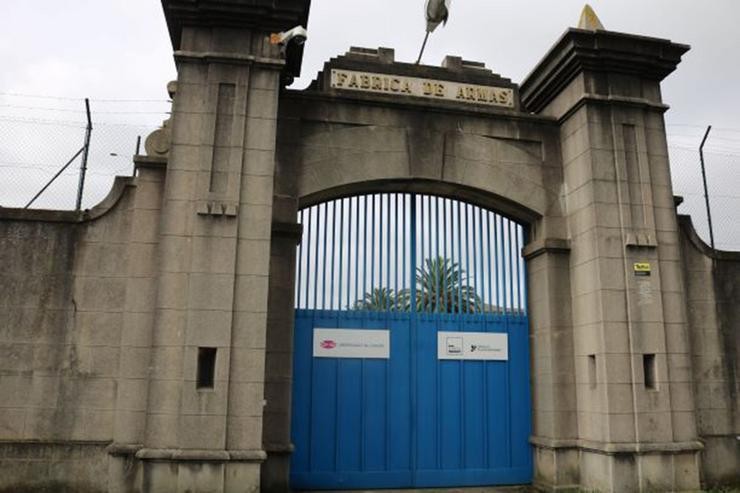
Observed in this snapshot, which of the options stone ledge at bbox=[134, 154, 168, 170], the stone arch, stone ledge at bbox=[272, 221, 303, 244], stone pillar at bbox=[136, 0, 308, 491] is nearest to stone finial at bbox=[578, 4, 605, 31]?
the stone arch

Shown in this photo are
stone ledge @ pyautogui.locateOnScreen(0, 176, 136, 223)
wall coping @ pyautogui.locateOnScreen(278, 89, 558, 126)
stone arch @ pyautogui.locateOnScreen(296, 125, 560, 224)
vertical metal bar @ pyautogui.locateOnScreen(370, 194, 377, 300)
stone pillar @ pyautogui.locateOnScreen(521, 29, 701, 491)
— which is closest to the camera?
stone ledge @ pyautogui.locateOnScreen(0, 176, 136, 223)

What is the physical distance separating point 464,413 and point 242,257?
4272mm

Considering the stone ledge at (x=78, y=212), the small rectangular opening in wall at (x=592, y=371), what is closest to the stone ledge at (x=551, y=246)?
the small rectangular opening in wall at (x=592, y=371)

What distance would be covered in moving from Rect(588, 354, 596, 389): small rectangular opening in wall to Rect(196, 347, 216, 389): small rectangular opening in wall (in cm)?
539

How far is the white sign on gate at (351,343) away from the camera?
9547mm

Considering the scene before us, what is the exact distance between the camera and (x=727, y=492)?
29.9 ft

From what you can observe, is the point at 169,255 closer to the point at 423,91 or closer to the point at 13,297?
the point at 13,297

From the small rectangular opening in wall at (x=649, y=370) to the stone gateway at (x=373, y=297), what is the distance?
0.05 meters

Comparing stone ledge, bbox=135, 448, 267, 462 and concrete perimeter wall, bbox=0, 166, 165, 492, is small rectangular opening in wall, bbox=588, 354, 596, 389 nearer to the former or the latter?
stone ledge, bbox=135, 448, 267, 462

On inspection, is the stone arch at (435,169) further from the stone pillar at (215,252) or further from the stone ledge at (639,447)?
the stone ledge at (639,447)

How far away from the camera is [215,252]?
8.30m

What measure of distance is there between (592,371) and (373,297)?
11.3 ft

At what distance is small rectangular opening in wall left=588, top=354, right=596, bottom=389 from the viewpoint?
9250mm

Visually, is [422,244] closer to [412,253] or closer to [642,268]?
[412,253]
